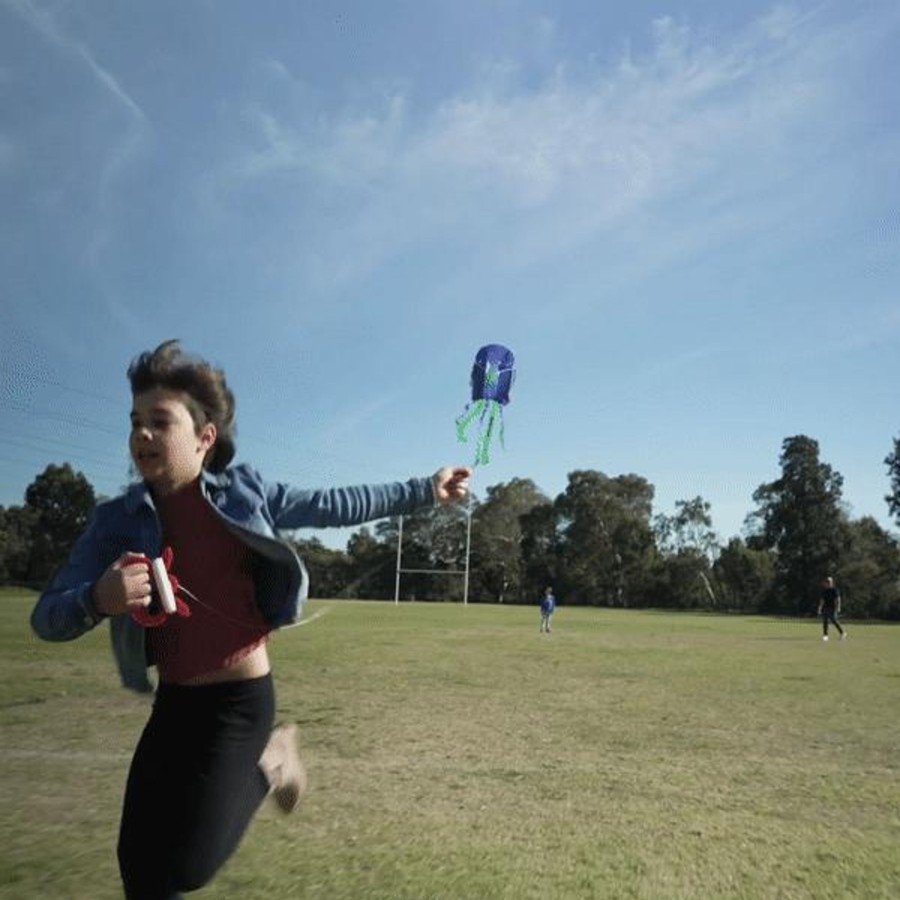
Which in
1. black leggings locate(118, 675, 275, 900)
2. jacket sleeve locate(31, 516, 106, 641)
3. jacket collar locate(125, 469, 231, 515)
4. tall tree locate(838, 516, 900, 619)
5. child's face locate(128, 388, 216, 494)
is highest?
tall tree locate(838, 516, 900, 619)

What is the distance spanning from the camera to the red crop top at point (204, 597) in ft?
9.14

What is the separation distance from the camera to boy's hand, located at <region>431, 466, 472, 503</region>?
312 centimetres

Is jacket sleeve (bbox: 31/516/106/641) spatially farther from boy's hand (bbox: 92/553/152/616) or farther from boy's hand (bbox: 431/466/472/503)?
boy's hand (bbox: 431/466/472/503)

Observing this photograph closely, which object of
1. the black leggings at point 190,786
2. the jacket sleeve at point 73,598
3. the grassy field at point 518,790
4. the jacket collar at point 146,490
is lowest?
the grassy field at point 518,790

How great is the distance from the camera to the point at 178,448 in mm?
2799

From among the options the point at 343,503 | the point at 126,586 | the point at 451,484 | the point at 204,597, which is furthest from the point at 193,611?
the point at 451,484

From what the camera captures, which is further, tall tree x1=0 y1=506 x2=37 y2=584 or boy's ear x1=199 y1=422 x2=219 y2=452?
tall tree x1=0 y1=506 x2=37 y2=584

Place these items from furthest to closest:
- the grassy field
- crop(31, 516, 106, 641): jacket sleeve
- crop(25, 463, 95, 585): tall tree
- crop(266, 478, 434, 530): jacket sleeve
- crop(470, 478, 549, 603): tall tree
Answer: crop(470, 478, 549, 603): tall tree < crop(25, 463, 95, 585): tall tree < the grassy field < crop(266, 478, 434, 530): jacket sleeve < crop(31, 516, 106, 641): jacket sleeve

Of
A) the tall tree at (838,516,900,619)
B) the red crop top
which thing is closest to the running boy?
the red crop top

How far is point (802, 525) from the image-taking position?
6894cm

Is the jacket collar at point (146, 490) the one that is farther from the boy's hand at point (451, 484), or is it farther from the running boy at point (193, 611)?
the boy's hand at point (451, 484)

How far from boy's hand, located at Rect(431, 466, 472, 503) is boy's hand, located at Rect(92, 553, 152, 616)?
1124 mm

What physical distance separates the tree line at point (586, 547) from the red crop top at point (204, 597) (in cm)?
6712

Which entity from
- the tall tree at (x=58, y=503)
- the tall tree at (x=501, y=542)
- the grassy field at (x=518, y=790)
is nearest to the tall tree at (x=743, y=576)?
the tall tree at (x=501, y=542)
